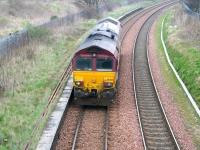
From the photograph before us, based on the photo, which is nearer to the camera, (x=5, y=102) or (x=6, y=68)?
(x=5, y=102)

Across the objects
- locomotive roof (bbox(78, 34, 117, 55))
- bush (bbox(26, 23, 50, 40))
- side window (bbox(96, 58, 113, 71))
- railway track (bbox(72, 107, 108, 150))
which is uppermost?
bush (bbox(26, 23, 50, 40))

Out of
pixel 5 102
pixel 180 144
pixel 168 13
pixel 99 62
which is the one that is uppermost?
pixel 168 13

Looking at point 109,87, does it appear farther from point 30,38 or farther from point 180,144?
point 30,38

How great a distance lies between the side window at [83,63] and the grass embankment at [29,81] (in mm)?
2255

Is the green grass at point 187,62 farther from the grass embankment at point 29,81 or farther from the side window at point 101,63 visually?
the grass embankment at point 29,81

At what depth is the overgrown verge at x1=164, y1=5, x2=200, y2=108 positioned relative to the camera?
22375 mm

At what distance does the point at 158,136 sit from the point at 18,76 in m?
9.37

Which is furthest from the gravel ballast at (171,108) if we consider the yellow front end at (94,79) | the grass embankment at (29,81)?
the grass embankment at (29,81)

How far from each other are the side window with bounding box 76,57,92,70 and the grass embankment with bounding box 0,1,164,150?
7.40 ft

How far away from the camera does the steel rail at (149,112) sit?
51.4ft

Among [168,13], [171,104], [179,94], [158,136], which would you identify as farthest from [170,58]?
[168,13]

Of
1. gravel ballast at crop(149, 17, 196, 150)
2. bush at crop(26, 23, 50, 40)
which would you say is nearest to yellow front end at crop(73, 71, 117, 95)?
gravel ballast at crop(149, 17, 196, 150)

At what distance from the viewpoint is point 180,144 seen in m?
15.5

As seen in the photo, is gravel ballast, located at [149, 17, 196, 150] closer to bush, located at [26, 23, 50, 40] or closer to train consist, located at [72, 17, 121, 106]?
train consist, located at [72, 17, 121, 106]
